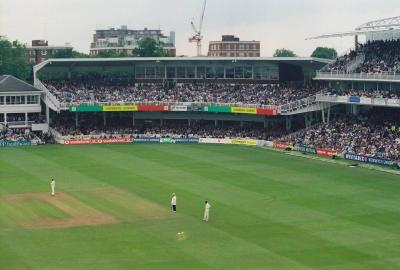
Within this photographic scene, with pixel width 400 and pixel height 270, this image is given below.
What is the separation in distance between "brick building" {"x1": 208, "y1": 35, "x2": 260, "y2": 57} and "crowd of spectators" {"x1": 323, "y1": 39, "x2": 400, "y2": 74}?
3876 inches

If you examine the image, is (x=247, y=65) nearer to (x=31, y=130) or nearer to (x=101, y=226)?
(x=31, y=130)

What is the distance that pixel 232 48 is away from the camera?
612 ft

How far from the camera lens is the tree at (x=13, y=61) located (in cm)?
11675

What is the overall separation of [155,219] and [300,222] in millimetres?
7376

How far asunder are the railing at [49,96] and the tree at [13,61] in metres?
29.6

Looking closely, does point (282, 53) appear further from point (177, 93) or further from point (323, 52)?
point (177, 93)

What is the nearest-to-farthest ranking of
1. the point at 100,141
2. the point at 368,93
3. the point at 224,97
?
1. the point at 368,93
2. the point at 100,141
3. the point at 224,97

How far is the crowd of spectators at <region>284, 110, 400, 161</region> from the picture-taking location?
202 feet

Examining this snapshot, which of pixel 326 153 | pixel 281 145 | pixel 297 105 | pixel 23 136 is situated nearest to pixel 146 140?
pixel 23 136

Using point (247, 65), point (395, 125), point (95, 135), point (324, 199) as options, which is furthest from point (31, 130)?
point (324, 199)

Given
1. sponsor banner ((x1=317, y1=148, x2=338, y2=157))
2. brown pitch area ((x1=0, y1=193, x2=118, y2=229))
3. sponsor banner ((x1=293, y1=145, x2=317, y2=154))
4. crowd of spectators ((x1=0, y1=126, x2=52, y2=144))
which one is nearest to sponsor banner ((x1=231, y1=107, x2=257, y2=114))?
sponsor banner ((x1=293, y1=145, x2=317, y2=154))

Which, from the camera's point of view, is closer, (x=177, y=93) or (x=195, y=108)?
(x=195, y=108)

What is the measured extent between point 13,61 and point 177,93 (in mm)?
44456

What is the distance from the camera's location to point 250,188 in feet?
159
